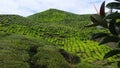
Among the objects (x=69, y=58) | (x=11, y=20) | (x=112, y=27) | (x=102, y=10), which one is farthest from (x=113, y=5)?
(x=11, y=20)

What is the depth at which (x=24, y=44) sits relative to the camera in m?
27.2

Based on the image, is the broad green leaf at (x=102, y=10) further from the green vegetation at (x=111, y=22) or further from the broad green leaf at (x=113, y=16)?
the broad green leaf at (x=113, y=16)

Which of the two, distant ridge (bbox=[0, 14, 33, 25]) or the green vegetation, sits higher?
the green vegetation

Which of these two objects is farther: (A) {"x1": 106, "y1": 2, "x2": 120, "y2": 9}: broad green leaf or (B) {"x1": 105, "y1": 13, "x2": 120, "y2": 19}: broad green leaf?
(A) {"x1": 106, "y1": 2, "x2": 120, "y2": 9}: broad green leaf

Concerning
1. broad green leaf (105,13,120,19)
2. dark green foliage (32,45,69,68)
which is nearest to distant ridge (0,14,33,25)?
dark green foliage (32,45,69,68)

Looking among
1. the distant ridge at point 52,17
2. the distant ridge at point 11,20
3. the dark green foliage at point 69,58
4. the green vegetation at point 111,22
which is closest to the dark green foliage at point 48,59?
the dark green foliage at point 69,58

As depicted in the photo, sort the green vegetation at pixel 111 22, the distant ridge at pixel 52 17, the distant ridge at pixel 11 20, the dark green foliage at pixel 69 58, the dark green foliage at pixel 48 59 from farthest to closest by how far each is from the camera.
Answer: the distant ridge at pixel 52 17, the distant ridge at pixel 11 20, the dark green foliage at pixel 69 58, the dark green foliage at pixel 48 59, the green vegetation at pixel 111 22

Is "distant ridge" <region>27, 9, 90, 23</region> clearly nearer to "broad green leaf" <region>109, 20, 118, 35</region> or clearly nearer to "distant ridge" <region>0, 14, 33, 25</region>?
"distant ridge" <region>0, 14, 33, 25</region>

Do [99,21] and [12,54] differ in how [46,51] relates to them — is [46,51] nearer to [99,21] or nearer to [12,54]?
[12,54]

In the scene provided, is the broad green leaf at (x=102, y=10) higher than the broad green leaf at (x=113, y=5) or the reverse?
the reverse

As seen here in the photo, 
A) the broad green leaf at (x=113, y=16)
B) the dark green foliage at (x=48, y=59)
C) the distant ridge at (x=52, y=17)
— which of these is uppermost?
the broad green leaf at (x=113, y=16)

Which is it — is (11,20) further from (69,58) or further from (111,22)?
(111,22)

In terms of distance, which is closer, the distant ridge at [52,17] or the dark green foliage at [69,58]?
the dark green foliage at [69,58]

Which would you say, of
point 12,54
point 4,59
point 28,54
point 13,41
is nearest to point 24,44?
point 13,41
